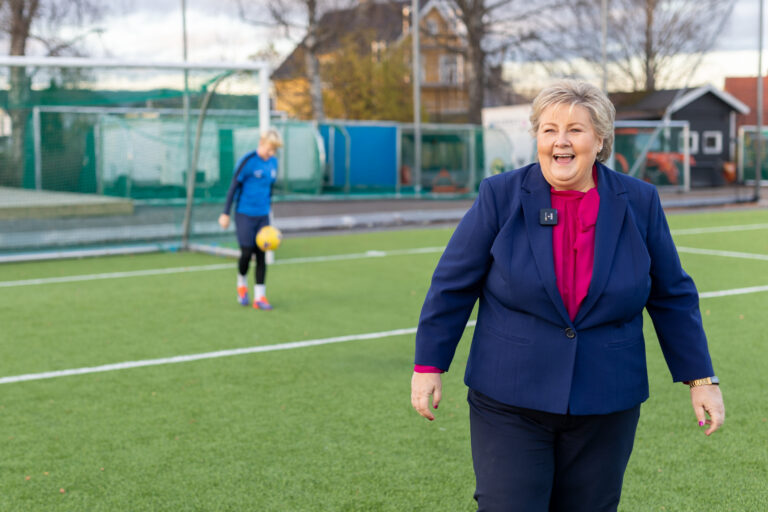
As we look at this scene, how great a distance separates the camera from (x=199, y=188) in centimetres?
1584

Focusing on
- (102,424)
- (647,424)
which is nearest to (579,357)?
(647,424)

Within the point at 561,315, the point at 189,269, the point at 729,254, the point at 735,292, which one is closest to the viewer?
the point at 561,315

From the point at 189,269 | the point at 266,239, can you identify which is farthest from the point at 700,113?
the point at 266,239

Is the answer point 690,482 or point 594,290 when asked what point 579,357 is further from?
point 690,482

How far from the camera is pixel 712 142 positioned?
4341cm

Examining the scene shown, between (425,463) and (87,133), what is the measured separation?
13.4 metres

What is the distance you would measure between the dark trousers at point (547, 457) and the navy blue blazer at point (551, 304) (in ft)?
0.23

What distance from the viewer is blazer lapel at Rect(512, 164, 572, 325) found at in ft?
9.07

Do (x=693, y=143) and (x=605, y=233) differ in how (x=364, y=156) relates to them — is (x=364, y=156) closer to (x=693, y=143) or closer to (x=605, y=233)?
(x=693, y=143)

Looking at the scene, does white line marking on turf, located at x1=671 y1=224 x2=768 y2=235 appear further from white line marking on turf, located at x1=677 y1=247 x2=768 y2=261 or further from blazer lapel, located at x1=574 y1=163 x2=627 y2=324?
blazer lapel, located at x1=574 y1=163 x2=627 y2=324

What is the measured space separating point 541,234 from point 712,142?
43429 millimetres

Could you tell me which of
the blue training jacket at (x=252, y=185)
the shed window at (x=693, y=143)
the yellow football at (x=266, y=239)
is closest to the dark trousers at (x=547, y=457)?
the yellow football at (x=266, y=239)

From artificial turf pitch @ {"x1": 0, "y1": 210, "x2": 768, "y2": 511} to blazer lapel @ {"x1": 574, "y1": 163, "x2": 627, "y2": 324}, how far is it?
1.99m

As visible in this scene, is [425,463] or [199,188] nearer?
[425,463]
